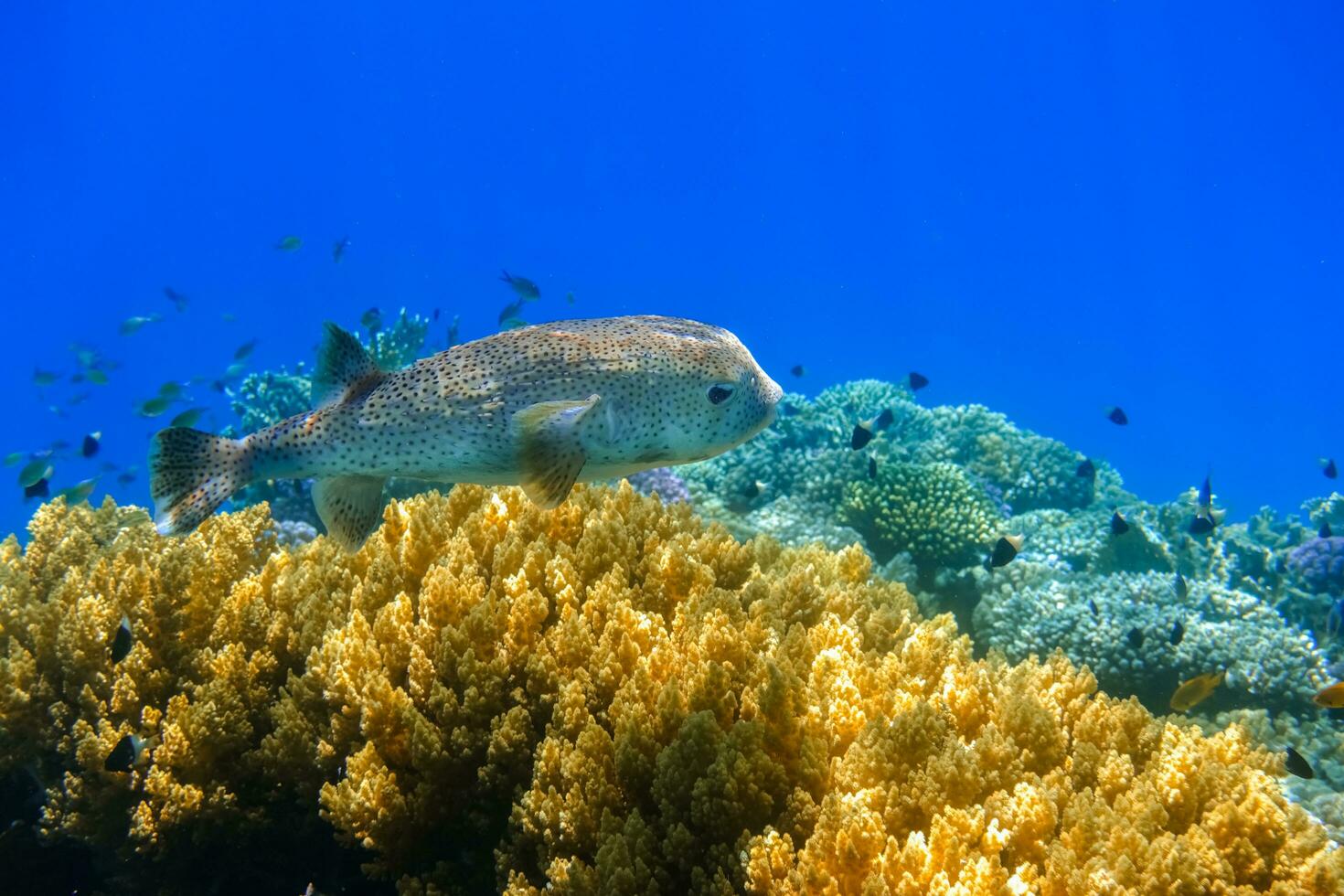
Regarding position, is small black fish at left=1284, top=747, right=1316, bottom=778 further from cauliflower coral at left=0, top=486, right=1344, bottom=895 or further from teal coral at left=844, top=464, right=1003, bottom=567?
teal coral at left=844, top=464, right=1003, bottom=567

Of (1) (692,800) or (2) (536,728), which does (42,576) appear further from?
(1) (692,800)

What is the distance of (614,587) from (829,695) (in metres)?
1.15

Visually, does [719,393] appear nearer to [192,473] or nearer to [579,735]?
[579,735]

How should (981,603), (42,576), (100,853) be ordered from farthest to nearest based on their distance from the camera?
(981,603), (42,576), (100,853)

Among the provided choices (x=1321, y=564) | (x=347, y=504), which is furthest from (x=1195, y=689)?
(x=1321, y=564)

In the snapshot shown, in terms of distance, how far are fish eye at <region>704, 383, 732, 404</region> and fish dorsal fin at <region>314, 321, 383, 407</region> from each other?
1615 mm

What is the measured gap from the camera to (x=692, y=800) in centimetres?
A: 250

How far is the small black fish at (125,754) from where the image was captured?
3.21 meters

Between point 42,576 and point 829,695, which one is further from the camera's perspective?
point 42,576

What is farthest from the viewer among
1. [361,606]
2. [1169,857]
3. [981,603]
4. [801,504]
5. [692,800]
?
[801,504]

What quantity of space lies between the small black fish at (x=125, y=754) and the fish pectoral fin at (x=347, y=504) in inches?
46.0

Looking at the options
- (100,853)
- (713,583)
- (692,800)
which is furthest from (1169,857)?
(100,853)

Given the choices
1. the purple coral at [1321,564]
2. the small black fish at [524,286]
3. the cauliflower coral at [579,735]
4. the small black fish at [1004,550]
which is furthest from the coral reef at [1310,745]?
the small black fish at [524,286]

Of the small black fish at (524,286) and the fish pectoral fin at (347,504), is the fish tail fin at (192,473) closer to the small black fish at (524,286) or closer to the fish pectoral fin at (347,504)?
the fish pectoral fin at (347,504)
